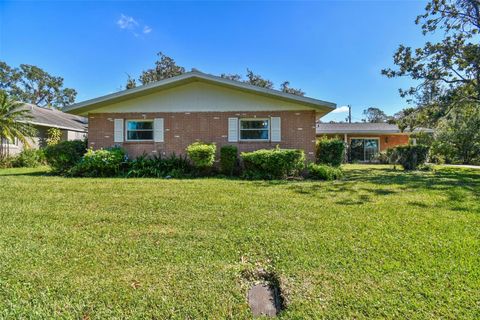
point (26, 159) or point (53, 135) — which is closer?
point (26, 159)

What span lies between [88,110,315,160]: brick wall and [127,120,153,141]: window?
26 centimetres

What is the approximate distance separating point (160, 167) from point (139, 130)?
2.65m

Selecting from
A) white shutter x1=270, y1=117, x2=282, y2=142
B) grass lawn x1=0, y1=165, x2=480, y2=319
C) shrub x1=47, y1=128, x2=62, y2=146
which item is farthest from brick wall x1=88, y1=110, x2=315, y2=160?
shrub x1=47, y1=128, x2=62, y2=146

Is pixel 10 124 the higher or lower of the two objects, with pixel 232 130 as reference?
higher

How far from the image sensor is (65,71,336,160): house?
11359 millimetres

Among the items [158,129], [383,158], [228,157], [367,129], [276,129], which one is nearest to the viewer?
[228,157]

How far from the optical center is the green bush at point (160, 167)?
10.3 meters

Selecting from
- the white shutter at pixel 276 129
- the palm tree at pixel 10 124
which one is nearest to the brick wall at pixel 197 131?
the white shutter at pixel 276 129

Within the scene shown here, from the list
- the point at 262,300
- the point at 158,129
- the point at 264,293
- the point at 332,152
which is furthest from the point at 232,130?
the point at 262,300

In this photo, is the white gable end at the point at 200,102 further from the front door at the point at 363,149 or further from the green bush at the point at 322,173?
the front door at the point at 363,149

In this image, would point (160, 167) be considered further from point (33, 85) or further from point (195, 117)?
point (33, 85)

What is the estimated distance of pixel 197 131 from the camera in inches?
463

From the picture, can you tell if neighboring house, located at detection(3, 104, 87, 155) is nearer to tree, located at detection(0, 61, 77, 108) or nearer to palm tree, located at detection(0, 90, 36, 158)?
palm tree, located at detection(0, 90, 36, 158)

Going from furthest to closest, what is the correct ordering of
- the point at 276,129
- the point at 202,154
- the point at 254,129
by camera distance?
the point at 254,129 → the point at 276,129 → the point at 202,154
